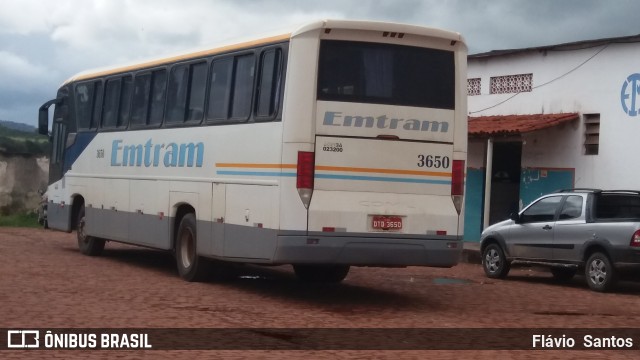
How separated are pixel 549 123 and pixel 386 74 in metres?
11.0

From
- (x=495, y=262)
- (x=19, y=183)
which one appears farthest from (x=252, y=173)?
(x=19, y=183)

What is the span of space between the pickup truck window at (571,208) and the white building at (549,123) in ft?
15.2

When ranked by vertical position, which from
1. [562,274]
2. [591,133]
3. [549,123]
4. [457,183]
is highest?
[549,123]

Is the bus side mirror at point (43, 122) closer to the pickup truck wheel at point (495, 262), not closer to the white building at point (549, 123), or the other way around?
the pickup truck wheel at point (495, 262)

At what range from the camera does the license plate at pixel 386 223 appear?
1283 cm

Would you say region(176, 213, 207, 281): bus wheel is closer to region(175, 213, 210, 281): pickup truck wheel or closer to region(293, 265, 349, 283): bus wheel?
region(175, 213, 210, 281): pickup truck wheel

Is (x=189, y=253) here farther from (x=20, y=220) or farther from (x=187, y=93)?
(x=20, y=220)

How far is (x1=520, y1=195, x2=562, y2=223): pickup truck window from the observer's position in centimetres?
1842

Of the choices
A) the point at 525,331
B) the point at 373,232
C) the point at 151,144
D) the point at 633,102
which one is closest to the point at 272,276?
the point at 151,144

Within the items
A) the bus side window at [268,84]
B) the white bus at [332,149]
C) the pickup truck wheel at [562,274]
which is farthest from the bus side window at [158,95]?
the pickup truck wheel at [562,274]

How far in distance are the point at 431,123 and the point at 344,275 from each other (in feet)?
12.3

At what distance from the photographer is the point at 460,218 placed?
43.9 ft

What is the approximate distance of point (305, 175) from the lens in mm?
12609

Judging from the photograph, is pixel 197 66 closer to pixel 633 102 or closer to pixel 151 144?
pixel 151 144
